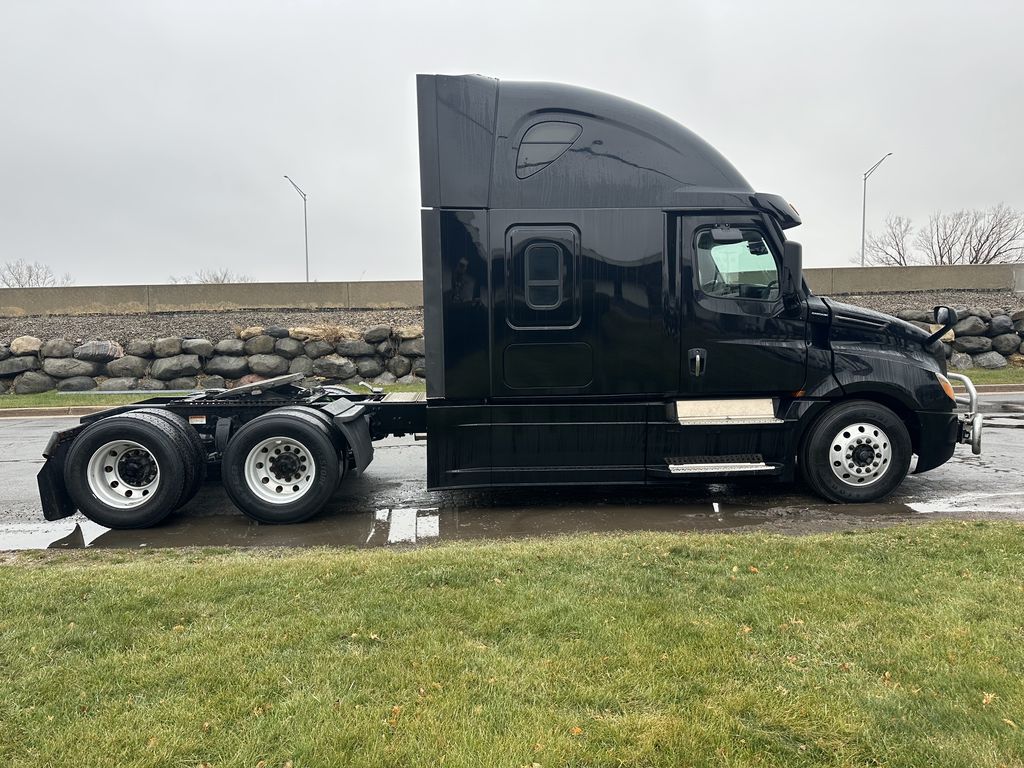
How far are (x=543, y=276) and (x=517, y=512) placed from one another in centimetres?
222

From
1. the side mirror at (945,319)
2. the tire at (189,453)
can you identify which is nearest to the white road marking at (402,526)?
the tire at (189,453)

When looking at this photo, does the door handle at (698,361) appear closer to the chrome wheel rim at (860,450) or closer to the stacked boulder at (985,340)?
the chrome wheel rim at (860,450)

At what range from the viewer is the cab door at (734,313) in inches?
226

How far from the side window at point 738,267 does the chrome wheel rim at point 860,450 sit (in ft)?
4.81

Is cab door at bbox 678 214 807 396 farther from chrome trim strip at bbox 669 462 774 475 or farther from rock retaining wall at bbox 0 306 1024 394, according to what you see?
rock retaining wall at bbox 0 306 1024 394

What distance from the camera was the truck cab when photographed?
5586 millimetres

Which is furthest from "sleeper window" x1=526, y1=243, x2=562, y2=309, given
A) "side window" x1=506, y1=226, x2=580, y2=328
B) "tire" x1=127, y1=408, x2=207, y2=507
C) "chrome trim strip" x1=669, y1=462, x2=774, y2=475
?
"tire" x1=127, y1=408, x2=207, y2=507

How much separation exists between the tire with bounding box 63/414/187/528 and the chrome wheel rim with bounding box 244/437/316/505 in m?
0.63

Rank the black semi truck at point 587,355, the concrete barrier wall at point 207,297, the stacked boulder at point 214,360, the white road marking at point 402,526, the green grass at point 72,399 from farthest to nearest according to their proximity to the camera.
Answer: the concrete barrier wall at point 207,297, the stacked boulder at point 214,360, the green grass at point 72,399, the black semi truck at point 587,355, the white road marking at point 402,526

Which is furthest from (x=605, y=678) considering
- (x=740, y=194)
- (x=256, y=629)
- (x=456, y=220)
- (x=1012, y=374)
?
(x=1012, y=374)

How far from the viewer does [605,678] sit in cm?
273

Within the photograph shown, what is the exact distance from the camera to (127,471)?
5840mm

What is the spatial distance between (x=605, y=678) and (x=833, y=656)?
1061 mm

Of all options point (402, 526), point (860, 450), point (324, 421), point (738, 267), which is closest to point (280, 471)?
point (324, 421)
